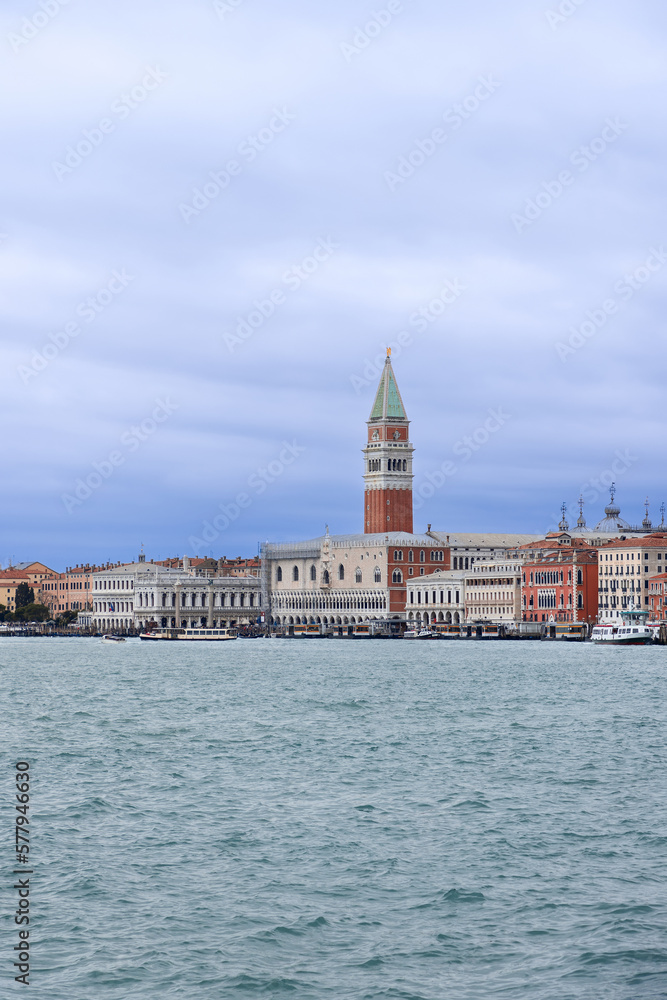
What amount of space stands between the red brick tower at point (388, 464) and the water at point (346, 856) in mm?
116736

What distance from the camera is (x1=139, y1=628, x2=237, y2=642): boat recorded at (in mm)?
134000

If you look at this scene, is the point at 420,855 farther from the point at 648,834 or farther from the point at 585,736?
the point at 585,736

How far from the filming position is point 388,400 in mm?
156000

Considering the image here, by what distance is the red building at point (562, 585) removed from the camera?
120 m

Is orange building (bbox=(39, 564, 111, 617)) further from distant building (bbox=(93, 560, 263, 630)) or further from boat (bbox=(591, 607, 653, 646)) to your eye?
boat (bbox=(591, 607, 653, 646))

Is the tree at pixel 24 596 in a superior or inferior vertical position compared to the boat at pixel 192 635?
superior

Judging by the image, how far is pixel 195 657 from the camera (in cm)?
8806

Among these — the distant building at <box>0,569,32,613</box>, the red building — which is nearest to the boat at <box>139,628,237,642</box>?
the red building

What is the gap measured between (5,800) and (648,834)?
9211 mm

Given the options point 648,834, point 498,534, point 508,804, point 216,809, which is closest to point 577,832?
point 648,834

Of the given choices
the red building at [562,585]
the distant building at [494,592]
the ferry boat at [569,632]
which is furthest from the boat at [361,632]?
the ferry boat at [569,632]

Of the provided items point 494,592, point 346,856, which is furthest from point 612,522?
point 346,856

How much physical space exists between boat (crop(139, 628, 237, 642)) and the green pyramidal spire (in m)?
29.6

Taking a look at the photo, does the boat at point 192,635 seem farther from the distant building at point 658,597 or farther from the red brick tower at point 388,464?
the distant building at point 658,597
